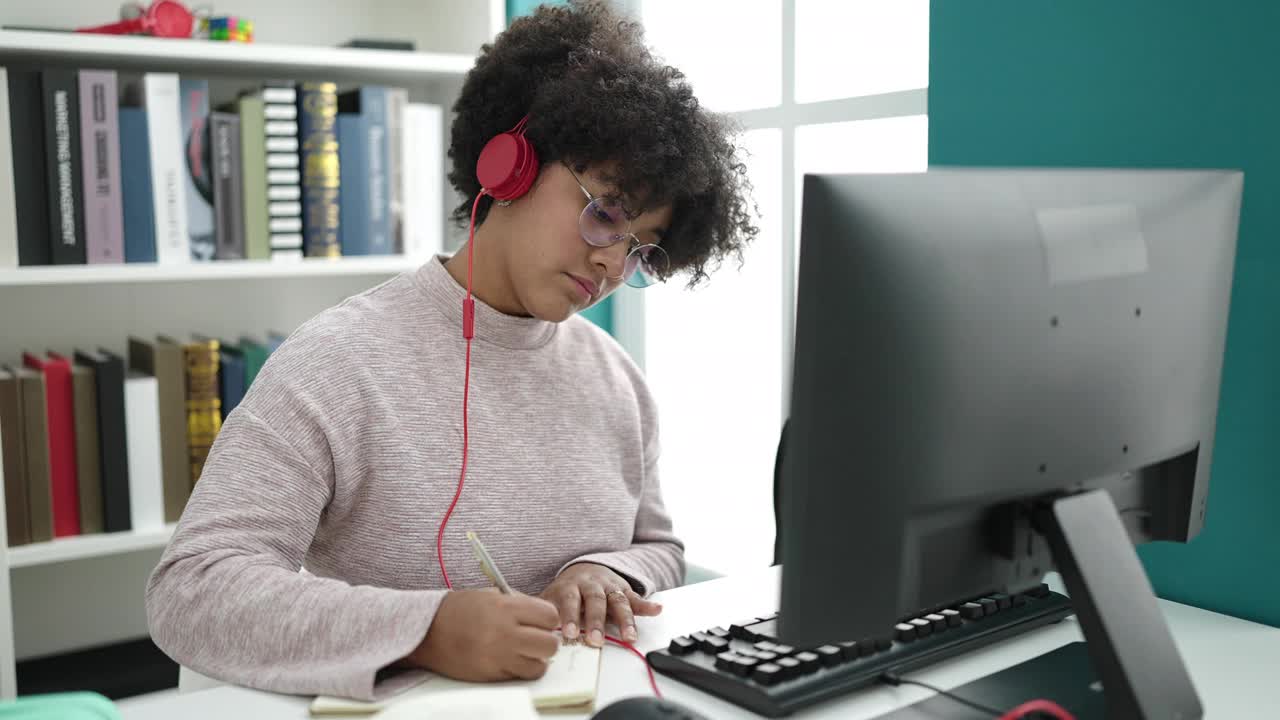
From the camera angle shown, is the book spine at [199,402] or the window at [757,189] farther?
the book spine at [199,402]

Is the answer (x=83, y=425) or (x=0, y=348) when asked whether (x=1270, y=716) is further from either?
(x=0, y=348)

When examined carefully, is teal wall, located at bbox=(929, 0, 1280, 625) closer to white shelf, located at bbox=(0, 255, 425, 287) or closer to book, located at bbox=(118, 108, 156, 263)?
white shelf, located at bbox=(0, 255, 425, 287)

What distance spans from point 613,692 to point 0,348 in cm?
163

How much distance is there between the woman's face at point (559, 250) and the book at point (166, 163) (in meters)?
0.93

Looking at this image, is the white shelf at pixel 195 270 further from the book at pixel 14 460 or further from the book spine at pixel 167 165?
the book at pixel 14 460

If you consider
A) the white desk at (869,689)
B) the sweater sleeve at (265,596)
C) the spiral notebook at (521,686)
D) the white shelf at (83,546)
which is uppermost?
the sweater sleeve at (265,596)

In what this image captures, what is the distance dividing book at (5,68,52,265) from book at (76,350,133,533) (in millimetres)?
203

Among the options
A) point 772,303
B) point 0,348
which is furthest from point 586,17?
point 0,348

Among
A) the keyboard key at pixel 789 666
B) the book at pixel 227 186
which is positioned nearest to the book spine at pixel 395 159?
the book at pixel 227 186

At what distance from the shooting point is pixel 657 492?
1.45m

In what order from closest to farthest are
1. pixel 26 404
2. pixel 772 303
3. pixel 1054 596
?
pixel 1054 596 → pixel 26 404 → pixel 772 303

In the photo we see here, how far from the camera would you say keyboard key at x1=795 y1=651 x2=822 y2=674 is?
879mm

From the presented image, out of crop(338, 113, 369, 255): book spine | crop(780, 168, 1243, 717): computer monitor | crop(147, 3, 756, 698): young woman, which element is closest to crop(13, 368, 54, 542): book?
crop(338, 113, 369, 255): book spine

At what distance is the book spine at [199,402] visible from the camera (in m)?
1.97
